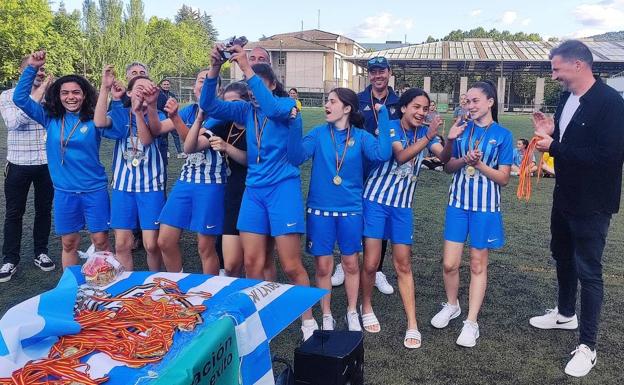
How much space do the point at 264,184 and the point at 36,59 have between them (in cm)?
236

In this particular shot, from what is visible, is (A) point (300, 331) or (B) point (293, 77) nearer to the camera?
(A) point (300, 331)

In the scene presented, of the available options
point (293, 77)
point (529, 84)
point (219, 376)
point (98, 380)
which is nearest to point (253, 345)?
point (219, 376)

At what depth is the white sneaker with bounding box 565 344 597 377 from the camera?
135 inches

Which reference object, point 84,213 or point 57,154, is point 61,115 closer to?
point 57,154

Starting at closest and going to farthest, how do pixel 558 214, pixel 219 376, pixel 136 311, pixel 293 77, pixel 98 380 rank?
pixel 98 380, pixel 219 376, pixel 136 311, pixel 558 214, pixel 293 77

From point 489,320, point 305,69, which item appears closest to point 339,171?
point 489,320

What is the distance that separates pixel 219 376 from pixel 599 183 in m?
2.79

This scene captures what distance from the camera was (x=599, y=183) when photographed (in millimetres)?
3434

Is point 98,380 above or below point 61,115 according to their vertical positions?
below

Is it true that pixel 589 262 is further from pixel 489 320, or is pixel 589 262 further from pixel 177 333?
pixel 177 333

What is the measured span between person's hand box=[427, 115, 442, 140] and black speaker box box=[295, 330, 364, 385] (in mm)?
1580

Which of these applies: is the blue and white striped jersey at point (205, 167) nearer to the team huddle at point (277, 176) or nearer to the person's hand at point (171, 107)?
the team huddle at point (277, 176)

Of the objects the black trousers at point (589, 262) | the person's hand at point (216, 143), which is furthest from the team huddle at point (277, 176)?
the black trousers at point (589, 262)

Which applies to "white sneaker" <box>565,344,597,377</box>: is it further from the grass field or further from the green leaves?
the green leaves
